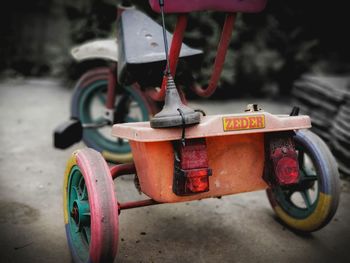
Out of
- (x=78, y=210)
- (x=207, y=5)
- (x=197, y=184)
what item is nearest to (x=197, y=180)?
(x=197, y=184)

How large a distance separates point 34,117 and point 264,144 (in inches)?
126

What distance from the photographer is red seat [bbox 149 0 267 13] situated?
170 centimetres

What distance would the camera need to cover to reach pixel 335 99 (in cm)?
383

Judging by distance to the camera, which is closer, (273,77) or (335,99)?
(335,99)

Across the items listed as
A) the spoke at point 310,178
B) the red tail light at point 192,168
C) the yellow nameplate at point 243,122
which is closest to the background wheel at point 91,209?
the red tail light at point 192,168

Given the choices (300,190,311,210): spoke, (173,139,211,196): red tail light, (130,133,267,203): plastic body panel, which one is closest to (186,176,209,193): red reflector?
(173,139,211,196): red tail light

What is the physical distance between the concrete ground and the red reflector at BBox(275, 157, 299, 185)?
0.49m

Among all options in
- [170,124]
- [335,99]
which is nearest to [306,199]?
[170,124]

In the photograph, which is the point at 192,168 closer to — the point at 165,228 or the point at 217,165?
the point at 217,165

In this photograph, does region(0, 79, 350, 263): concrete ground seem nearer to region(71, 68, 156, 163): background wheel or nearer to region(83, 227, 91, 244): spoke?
region(83, 227, 91, 244): spoke

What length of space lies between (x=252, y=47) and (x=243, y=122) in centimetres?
445

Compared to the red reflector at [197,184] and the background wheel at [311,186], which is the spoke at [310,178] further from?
the red reflector at [197,184]

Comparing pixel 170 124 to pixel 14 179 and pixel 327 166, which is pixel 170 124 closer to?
pixel 327 166

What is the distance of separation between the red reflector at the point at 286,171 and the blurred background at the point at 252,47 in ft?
5.79
